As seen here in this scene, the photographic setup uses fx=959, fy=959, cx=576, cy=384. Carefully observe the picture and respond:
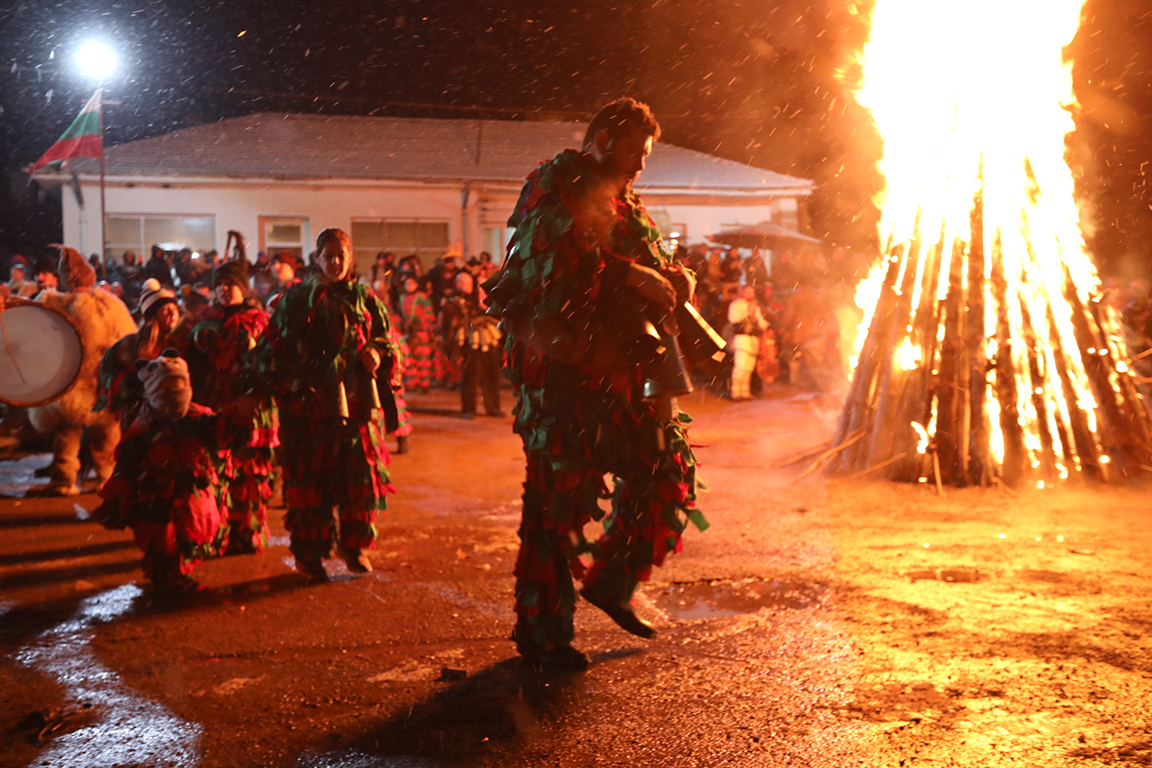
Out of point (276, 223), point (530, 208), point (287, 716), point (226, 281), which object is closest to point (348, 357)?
point (226, 281)

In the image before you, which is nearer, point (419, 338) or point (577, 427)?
point (577, 427)

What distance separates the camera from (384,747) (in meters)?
2.95

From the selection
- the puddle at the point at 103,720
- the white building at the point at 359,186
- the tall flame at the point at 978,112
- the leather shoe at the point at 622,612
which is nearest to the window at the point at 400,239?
the white building at the point at 359,186

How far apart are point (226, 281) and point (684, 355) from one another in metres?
3.54

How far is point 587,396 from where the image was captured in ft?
11.6

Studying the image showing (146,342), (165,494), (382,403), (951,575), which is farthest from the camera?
(146,342)

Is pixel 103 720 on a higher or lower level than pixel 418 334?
lower

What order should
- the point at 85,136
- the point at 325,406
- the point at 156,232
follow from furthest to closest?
the point at 156,232 < the point at 85,136 < the point at 325,406

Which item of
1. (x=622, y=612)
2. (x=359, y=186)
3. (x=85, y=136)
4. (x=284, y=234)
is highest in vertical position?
(x=359, y=186)

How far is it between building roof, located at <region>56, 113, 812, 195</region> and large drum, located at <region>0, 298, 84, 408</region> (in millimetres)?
17198

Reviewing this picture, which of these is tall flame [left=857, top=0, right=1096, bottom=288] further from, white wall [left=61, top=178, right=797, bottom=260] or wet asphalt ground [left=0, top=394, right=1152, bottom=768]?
white wall [left=61, top=178, right=797, bottom=260]

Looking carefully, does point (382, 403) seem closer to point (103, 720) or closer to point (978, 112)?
point (103, 720)

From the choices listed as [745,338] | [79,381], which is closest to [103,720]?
[79,381]

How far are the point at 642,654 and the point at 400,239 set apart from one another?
21.5 meters
